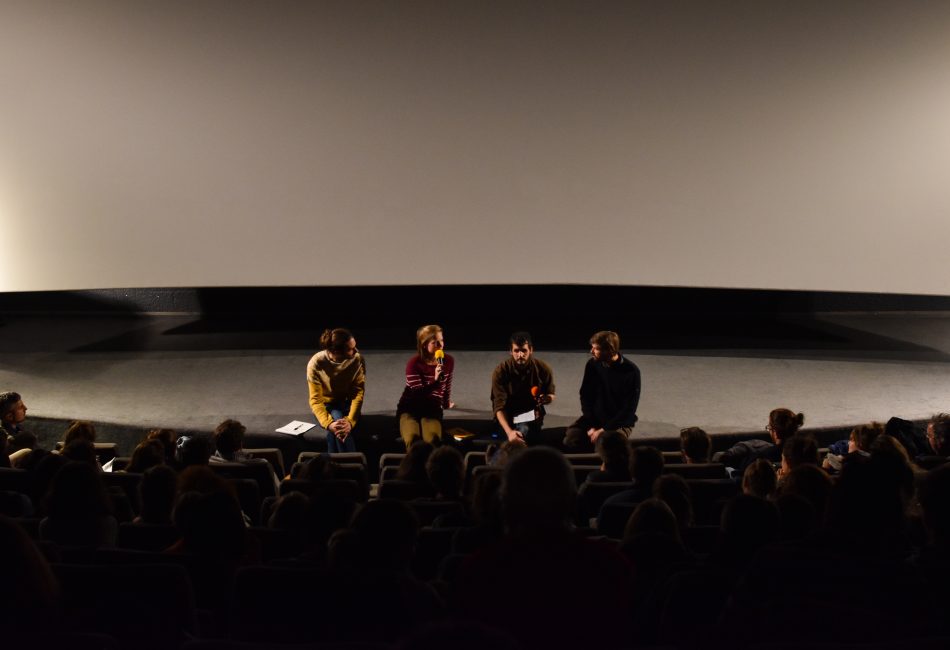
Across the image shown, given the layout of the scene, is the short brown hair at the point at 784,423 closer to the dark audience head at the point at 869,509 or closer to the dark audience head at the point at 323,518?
the dark audience head at the point at 869,509

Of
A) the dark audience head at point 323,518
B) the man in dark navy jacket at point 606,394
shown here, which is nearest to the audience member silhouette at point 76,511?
the dark audience head at point 323,518

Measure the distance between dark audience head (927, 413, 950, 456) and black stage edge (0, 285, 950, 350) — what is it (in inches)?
141

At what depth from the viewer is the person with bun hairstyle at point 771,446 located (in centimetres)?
461

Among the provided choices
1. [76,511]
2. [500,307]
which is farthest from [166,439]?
[500,307]

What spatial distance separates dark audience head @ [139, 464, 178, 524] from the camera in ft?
10.6

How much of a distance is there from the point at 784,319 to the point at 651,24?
300cm

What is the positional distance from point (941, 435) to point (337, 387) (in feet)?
11.5

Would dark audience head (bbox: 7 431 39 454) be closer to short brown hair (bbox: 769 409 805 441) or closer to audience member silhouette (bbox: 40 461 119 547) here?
audience member silhouette (bbox: 40 461 119 547)

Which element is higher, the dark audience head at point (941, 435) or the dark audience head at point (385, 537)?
the dark audience head at point (941, 435)

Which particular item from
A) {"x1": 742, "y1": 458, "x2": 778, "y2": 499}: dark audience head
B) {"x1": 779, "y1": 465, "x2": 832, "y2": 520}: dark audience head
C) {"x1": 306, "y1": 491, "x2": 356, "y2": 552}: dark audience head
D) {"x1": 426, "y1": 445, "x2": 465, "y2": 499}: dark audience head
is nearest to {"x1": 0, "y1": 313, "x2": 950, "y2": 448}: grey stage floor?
{"x1": 742, "y1": 458, "x2": 778, "y2": 499}: dark audience head

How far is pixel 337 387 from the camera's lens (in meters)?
5.78

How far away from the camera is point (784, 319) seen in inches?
317

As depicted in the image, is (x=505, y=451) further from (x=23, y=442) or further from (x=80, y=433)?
(x=23, y=442)

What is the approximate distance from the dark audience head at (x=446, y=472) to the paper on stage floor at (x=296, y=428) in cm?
226
